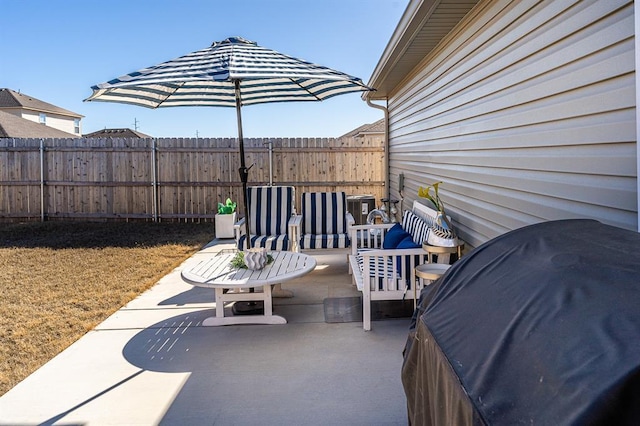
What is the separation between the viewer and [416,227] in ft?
15.3

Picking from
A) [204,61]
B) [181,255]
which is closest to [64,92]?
[181,255]

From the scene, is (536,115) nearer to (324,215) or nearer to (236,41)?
(236,41)

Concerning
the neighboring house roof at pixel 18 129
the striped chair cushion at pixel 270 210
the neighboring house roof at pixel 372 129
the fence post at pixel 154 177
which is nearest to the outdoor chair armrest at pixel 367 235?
the striped chair cushion at pixel 270 210

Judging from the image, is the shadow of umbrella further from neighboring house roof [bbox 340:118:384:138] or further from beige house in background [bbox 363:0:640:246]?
neighboring house roof [bbox 340:118:384:138]

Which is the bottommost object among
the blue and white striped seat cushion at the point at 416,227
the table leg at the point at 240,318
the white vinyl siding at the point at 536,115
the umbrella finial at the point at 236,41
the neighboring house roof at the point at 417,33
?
the table leg at the point at 240,318

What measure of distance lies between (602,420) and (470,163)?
3.27 m

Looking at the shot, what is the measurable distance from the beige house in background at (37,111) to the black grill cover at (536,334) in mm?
21615

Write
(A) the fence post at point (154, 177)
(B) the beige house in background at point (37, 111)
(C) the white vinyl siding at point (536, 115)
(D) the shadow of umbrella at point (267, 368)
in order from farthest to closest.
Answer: (B) the beige house in background at point (37, 111)
(A) the fence post at point (154, 177)
(D) the shadow of umbrella at point (267, 368)
(C) the white vinyl siding at point (536, 115)

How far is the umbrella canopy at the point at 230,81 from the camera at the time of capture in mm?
3436

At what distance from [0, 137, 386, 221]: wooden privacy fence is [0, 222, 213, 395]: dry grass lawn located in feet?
1.83

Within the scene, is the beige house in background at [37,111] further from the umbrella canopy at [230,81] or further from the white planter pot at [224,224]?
the umbrella canopy at [230,81]

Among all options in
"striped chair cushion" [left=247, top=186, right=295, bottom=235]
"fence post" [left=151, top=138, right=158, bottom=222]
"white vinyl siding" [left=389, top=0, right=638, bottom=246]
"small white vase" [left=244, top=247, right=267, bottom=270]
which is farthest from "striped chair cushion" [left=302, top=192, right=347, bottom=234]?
"fence post" [left=151, top=138, right=158, bottom=222]

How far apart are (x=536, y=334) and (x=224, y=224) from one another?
7572 millimetres

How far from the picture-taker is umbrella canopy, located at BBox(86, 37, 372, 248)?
344 centimetres
